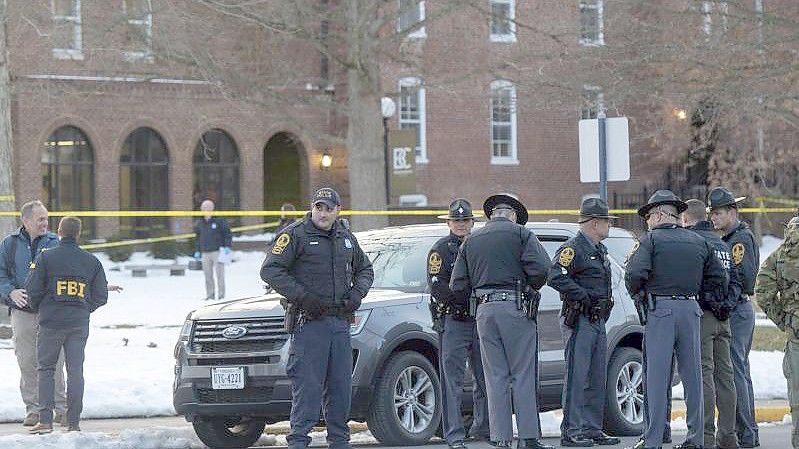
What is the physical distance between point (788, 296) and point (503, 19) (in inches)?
517

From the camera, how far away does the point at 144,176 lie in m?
39.0

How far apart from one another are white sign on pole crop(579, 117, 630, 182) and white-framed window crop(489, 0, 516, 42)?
6.78 meters

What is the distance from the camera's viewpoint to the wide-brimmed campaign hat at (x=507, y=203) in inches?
446

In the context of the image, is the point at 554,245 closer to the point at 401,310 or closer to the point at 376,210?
the point at 401,310

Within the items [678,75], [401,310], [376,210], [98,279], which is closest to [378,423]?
[401,310]

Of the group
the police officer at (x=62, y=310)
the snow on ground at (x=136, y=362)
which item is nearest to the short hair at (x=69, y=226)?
the police officer at (x=62, y=310)

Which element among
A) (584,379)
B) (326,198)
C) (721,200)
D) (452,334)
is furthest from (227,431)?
(721,200)

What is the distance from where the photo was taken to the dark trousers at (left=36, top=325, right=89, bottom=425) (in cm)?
1269

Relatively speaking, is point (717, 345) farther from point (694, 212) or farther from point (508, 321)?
point (508, 321)

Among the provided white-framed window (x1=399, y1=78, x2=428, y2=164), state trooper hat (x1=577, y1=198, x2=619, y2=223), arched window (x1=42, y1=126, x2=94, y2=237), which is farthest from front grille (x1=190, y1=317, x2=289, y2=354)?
white-framed window (x1=399, y1=78, x2=428, y2=164)

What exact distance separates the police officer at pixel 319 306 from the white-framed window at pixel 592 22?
12641mm

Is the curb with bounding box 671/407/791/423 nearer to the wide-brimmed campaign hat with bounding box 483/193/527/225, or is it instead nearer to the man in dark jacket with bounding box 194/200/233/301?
the wide-brimmed campaign hat with bounding box 483/193/527/225

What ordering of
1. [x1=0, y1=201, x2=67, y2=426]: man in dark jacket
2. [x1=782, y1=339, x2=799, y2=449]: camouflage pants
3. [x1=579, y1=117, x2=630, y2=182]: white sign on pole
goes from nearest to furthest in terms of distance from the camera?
[x1=782, y1=339, x2=799, y2=449]: camouflage pants < [x1=0, y1=201, x2=67, y2=426]: man in dark jacket < [x1=579, y1=117, x2=630, y2=182]: white sign on pole

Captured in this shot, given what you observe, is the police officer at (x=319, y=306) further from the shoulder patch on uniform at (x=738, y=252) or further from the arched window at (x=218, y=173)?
the arched window at (x=218, y=173)
